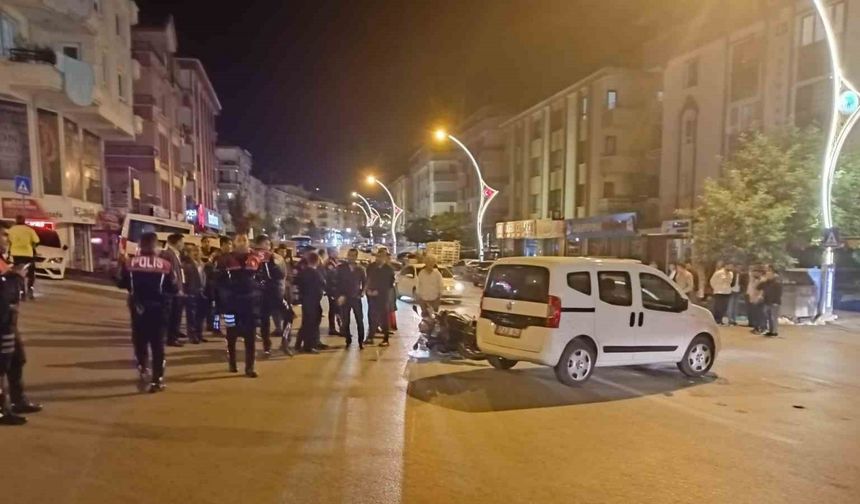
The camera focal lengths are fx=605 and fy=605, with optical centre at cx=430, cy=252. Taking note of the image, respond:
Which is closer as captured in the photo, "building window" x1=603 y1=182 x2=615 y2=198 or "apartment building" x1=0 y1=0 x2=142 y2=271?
"apartment building" x1=0 y1=0 x2=142 y2=271

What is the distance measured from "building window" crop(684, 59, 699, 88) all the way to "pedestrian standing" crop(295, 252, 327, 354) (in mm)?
27856

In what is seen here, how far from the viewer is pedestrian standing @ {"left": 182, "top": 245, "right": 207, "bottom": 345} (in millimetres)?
11359

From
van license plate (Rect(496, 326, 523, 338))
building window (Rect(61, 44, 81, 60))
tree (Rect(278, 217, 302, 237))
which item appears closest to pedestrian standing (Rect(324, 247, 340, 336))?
van license plate (Rect(496, 326, 523, 338))

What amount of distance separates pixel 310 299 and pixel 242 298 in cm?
248

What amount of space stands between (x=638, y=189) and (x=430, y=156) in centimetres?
5007

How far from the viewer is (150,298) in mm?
7434

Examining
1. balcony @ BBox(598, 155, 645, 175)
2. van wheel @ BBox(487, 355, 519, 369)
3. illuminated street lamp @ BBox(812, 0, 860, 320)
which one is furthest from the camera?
balcony @ BBox(598, 155, 645, 175)

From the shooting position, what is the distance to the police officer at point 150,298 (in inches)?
291

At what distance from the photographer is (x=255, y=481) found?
488 centimetres

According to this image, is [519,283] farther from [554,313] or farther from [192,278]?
[192,278]

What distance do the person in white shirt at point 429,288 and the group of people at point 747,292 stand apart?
18.8ft

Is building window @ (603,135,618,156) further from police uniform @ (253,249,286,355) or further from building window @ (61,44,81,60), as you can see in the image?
police uniform @ (253,249,286,355)

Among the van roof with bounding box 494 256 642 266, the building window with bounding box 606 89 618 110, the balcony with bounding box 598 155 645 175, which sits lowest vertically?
the van roof with bounding box 494 256 642 266

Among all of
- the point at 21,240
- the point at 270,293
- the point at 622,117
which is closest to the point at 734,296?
the point at 270,293
